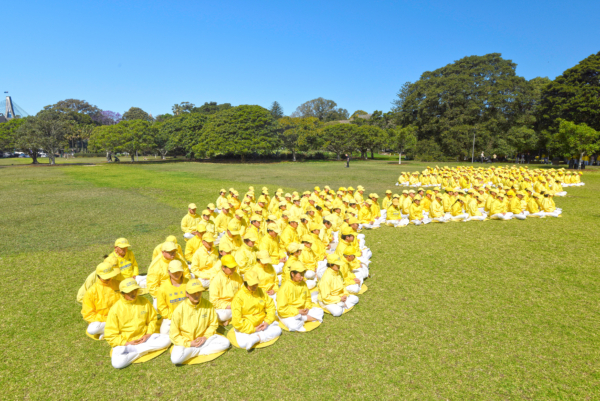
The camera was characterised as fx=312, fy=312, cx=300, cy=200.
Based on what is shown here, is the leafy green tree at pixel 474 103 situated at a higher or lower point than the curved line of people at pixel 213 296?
higher

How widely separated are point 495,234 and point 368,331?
932 centimetres

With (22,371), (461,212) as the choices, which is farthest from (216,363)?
(461,212)

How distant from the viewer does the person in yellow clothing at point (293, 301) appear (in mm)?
6371

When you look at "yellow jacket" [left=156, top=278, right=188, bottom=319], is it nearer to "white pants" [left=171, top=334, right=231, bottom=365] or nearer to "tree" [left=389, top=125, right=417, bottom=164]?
"white pants" [left=171, top=334, right=231, bottom=365]

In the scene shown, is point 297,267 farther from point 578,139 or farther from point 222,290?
point 578,139

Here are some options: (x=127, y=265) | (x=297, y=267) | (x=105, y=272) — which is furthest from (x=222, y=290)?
(x=127, y=265)

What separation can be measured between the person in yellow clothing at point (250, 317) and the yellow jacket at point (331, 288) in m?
1.33

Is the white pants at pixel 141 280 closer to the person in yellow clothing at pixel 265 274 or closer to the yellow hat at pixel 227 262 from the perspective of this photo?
the yellow hat at pixel 227 262

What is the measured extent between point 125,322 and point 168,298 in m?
0.89

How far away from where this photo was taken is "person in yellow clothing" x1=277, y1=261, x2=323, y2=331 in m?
6.37

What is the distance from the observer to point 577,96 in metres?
39.4

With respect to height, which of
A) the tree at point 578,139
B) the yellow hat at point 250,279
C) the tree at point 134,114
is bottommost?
the yellow hat at point 250,279

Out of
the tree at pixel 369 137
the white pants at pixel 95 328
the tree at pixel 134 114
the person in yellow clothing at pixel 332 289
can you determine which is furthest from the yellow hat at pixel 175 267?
the tree at pixel 134 114

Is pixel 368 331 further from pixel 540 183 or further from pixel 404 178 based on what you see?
pixel 404 178
